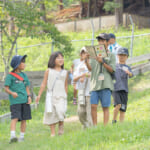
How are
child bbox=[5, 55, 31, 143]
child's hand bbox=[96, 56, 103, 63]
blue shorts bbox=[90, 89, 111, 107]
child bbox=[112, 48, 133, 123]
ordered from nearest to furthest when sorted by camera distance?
child's hand bbox=[96, 56, 103, 63] < blue shorts bbox=[90, 89, 111, 107] < child bbox=[5, 55, 31, 143] < child bbox=[112, 48, 133, 123]

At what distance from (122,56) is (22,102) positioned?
2275 mm

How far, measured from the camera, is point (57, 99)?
22.6 ft

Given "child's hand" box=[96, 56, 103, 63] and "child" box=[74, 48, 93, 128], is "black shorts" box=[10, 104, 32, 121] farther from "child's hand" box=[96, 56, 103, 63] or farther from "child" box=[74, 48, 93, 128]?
"child's hand" box=[96, 56, 103, 63]

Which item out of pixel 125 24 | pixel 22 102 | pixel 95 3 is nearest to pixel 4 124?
pixel 22 102

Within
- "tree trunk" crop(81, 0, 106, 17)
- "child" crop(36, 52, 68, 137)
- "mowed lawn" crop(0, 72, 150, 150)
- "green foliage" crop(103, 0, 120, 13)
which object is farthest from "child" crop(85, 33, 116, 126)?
"tree trunk" crop(81, 0, 106, 17)

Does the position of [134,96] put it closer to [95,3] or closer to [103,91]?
[103,91]

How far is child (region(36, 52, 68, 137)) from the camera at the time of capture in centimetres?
686

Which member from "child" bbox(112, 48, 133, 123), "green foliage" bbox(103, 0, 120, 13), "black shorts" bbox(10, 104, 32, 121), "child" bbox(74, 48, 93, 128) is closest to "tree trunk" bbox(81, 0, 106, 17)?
"green foliage" bbox(103, 0, 120, 13)

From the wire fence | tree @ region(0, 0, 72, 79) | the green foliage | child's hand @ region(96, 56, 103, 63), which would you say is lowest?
the wire fence

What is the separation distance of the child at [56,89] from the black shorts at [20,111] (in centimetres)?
38

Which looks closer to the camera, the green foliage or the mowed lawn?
the mowed lawn

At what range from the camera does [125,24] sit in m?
24.9

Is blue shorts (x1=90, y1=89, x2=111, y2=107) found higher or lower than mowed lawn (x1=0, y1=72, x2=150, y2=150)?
higher

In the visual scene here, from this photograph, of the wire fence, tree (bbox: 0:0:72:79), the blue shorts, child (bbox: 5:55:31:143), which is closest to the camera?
the blue shorts
